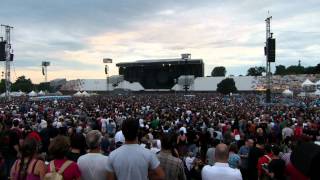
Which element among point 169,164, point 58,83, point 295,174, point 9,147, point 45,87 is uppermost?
point 58,83

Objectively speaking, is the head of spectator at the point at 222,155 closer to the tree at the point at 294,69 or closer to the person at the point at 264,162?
the person at the point at 264,162

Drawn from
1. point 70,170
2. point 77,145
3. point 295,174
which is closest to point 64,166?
point 70,170

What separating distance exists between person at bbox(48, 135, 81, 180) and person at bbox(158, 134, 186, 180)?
1061 millimetres

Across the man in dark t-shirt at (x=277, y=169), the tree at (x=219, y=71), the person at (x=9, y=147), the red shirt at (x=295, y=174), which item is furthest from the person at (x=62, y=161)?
the tree at (x=219, y=71)

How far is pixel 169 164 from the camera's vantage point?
520 centimetres

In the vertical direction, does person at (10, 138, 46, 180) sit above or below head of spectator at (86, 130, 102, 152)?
below

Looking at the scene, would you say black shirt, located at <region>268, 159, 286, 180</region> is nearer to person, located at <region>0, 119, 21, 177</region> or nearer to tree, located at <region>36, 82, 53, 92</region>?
person, located at <region>0, 119, 21, 177</region>

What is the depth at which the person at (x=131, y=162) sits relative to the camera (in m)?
4.09

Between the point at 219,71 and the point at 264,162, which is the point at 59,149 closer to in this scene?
the point at 264,162

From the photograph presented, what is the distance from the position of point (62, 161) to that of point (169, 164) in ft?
4.14

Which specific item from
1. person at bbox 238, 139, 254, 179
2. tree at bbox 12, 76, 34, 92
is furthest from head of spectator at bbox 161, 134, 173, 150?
tree at bbox 12, 76, 34, 92

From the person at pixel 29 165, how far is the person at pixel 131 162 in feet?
2.96

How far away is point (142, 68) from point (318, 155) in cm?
10715

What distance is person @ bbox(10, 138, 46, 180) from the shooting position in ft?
15.3
